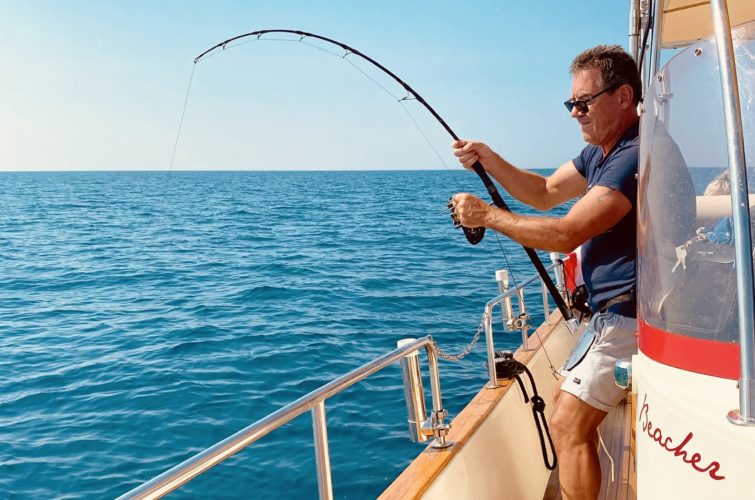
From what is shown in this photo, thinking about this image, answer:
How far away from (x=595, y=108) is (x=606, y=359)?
813 mm

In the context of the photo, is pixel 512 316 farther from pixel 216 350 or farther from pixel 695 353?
pixel 216 350

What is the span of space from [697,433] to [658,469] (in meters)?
0.17

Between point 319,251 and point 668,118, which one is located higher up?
point 668,118

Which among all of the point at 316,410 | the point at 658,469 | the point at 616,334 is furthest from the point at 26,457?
the point at 658,469

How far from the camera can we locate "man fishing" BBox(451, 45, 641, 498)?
6.99 ft

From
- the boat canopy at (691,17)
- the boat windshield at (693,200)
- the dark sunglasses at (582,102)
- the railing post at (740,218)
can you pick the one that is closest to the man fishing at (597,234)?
the dark sunglasses at (582,102)

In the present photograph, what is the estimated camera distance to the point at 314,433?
6.14ft

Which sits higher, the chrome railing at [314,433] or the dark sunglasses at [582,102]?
the dark sunglasses at [582,102]

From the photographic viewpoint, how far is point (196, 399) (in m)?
6.08

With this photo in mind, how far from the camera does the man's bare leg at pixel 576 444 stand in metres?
2.33

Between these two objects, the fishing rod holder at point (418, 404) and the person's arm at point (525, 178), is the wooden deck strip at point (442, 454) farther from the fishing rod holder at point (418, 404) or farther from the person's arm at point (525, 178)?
the person's arm at point (525, 178)

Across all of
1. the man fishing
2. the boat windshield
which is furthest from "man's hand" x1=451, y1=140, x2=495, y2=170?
the boat windshield

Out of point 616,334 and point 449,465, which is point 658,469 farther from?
point 449,465

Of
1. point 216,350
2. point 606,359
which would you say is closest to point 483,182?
point 606,359
